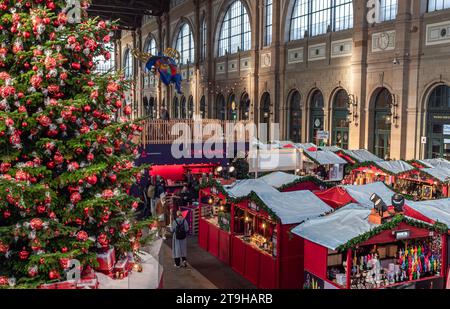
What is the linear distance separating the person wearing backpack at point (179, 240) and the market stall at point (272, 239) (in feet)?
4.61

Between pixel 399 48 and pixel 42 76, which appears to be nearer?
pixel 42 76

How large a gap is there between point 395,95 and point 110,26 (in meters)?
19.6

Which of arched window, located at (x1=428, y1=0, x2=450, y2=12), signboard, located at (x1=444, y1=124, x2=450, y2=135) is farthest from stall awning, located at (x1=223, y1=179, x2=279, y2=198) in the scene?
arched window, located at (x1=428, y1=0, x2=450, y2=12)

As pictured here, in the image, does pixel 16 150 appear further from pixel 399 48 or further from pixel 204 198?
pixel 399 48

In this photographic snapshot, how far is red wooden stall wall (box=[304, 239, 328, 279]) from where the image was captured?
358 inches

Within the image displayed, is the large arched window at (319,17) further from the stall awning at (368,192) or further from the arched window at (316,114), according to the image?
the stall awning at (368,192)

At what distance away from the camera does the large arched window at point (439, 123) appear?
2194 centimetres

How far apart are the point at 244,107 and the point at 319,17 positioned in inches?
451

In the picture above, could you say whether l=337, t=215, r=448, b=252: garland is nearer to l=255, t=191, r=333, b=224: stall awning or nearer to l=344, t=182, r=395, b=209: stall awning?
l=255, t=191, r=333, b=224: stall awning

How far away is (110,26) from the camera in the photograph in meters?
7.59

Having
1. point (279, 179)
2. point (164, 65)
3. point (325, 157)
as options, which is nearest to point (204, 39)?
point (164, 65)

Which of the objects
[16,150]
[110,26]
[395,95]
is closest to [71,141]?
[16,150]

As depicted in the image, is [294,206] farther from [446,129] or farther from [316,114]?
[316,114]

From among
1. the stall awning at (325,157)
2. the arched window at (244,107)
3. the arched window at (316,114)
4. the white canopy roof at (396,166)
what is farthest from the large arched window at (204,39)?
the white canopy roof at (396,166)
